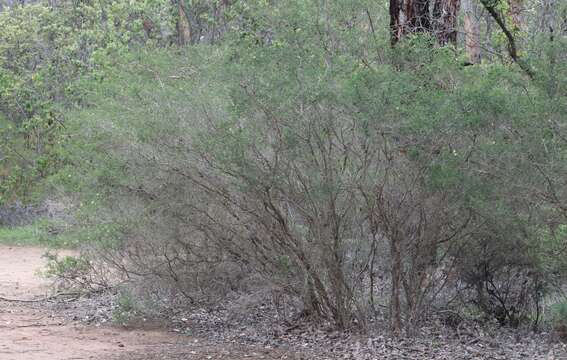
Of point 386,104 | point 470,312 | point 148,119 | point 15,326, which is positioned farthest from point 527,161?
point 15,326

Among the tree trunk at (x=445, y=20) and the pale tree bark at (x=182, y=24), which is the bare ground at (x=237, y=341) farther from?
the pale tree bark at (x=182, y=24)

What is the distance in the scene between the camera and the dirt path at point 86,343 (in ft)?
26.0

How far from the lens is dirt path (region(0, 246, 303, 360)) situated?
26.0 ft

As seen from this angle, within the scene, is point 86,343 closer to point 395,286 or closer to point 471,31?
point 395,286

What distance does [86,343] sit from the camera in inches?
340

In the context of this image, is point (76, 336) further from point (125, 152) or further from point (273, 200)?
point (273, 200)

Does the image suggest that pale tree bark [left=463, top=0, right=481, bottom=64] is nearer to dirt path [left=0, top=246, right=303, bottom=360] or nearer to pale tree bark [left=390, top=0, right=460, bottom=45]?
pale tree bark [left=390, top=0, right=460, bottom=45]

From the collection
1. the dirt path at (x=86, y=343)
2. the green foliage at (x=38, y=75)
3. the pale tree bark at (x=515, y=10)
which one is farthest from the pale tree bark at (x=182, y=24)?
the dirt path at (x=86, y=343)

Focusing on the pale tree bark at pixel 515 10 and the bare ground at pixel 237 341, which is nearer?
the bare ground at pixel 237 341

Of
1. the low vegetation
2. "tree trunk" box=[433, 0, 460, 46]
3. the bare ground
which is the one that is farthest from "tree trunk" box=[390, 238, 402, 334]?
"tree trunk" box=[433, 0, 460, 46]

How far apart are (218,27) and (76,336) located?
12864 millimetres

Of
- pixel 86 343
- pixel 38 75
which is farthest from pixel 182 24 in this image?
pixel 86 343

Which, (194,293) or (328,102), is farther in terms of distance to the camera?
(194,293)

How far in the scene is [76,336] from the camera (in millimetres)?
9039
